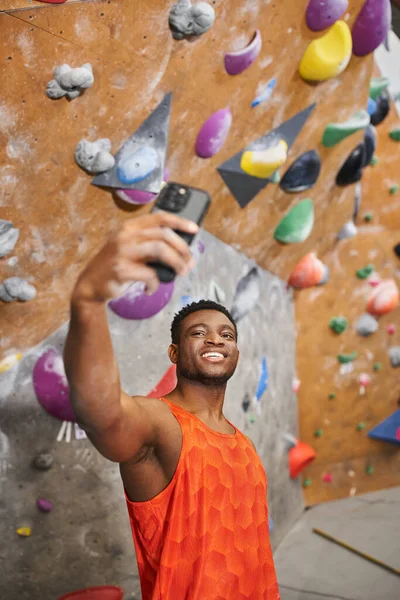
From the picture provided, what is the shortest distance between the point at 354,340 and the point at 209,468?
9.41ft

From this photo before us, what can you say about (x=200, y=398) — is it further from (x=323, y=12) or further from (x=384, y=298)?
(x=384, y=298)

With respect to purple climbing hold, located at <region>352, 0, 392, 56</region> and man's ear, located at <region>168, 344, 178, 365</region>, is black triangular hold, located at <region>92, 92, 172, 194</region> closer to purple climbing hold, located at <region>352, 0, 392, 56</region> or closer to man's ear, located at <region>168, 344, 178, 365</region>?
man's ear, located at <region>168, 344, 178, 365</region>

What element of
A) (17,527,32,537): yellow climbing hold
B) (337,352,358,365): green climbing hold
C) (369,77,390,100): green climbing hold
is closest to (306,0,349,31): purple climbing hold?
(369,77,390,100): green climbing hold

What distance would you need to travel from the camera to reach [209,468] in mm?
1543

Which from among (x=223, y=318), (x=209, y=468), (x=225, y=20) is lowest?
(x=209, y=468)

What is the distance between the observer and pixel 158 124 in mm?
2342

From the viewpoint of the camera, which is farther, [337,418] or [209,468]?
[337,418]

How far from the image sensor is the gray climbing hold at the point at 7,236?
2115mm

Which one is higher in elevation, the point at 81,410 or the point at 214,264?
the point at 214,264

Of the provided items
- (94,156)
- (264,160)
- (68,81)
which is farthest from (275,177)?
(68,81)

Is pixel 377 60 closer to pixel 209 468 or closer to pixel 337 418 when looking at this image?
pixel 337 418

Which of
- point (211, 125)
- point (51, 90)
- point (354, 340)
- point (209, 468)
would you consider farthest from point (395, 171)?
point (209, 468)

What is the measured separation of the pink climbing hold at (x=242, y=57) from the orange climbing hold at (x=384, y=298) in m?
2.10

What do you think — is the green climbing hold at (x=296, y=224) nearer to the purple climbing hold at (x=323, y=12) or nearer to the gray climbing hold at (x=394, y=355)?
the purple climbing hold at (x=323, y=12)
